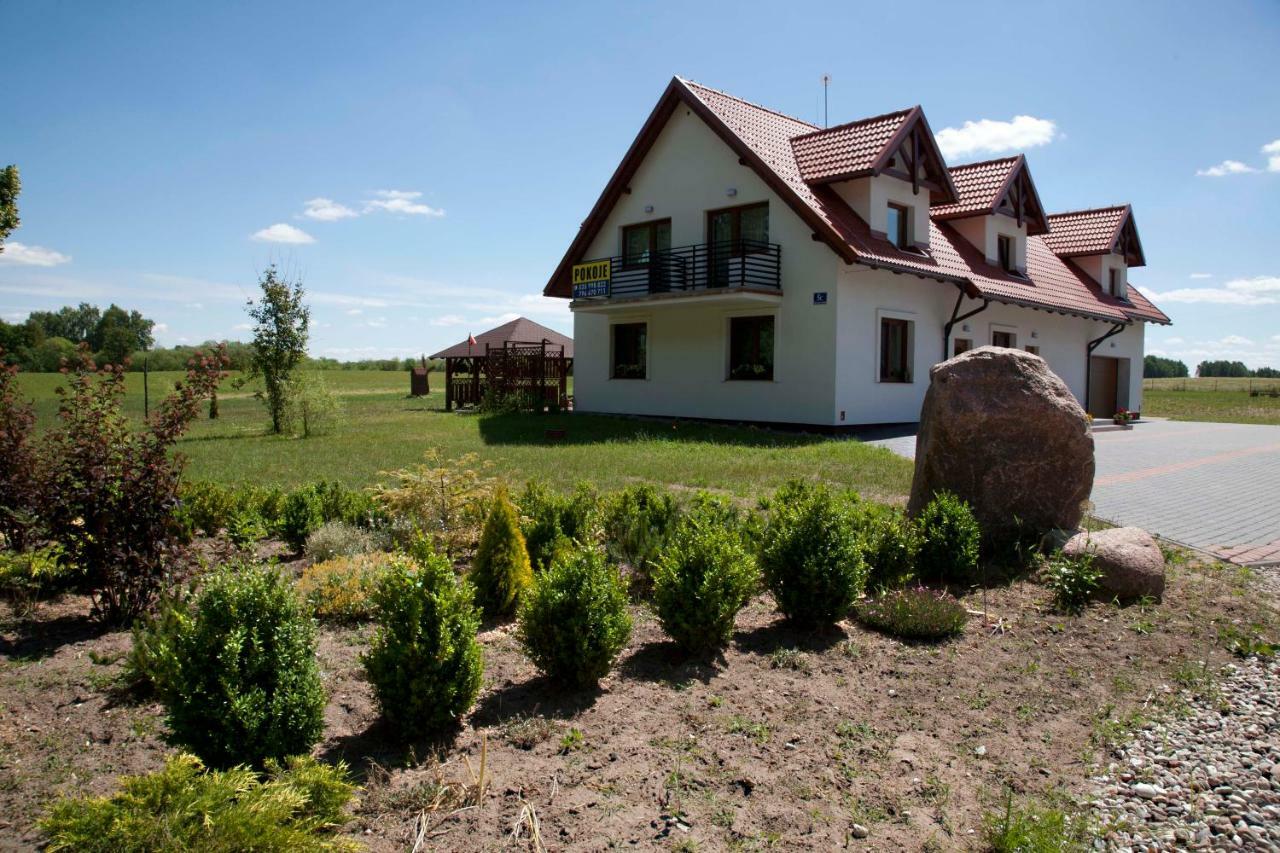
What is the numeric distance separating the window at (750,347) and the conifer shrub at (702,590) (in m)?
15.0

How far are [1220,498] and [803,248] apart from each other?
10142 millimetres

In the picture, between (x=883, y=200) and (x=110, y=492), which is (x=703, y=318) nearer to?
(x=883, y=200)

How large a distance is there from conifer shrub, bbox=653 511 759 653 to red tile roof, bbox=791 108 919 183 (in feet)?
50.4

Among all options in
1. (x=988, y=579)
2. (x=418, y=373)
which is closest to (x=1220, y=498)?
(x=988, y=579)

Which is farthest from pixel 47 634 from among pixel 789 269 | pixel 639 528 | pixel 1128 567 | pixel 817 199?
pixel 817 199

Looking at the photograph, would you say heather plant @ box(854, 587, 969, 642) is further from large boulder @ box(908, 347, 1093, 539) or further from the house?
the house

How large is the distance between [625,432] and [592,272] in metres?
6.22

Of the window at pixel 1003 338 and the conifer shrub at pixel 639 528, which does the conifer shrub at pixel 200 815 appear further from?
the window at pixel 1003 338

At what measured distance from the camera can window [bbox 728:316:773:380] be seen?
19.5m

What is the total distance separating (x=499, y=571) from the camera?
534 cm

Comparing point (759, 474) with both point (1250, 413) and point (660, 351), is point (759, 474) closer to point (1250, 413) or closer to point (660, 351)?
point (660, 351)

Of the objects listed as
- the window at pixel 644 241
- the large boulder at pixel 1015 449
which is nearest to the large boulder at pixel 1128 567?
the large boulder at pixel 1015 449

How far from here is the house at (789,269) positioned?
1833 centimetres

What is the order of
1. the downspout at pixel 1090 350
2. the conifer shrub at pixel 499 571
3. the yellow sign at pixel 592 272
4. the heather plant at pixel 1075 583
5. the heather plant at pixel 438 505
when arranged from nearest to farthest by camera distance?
1. the conifer shrub at pixel 499 571
2. the heather plant at pixel 1075 583
3. the heather plant at pixel 438 505
4. the yellow sign at pixel 592 272
5. the downspout at pixel 1090 350
